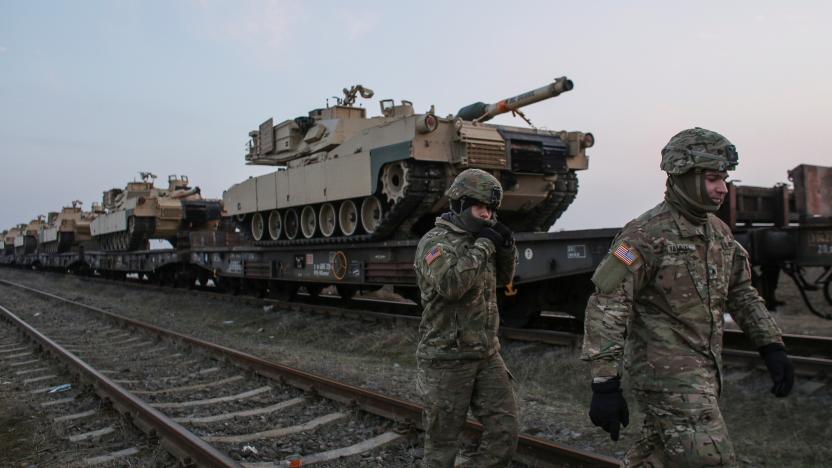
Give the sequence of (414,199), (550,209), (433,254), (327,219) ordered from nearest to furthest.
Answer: (433,254), (414,199), (550,209), (327,219)

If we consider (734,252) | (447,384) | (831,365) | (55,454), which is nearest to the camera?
(734,252)

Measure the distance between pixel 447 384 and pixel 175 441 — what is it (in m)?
2.46

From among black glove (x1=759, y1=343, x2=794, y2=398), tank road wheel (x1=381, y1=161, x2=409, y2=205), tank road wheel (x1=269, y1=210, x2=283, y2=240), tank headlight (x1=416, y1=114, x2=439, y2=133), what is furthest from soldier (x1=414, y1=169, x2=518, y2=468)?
tank road wheel (x1=269, y1=210, x2=283, y2=240)

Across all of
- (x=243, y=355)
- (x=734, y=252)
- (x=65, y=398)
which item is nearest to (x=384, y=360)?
(x=243, y=355)

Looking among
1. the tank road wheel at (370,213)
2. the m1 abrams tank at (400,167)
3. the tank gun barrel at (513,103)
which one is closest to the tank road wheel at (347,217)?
the m1 abrams tank at (400,167)

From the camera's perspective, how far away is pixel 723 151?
8.80 feet

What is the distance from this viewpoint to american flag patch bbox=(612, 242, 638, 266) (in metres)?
2.62

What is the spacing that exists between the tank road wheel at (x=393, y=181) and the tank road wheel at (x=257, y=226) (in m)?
4.97

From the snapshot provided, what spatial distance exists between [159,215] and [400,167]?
15.4 metres

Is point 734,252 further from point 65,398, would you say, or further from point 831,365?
point 65,398

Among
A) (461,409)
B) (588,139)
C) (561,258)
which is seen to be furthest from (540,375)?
(588,139)

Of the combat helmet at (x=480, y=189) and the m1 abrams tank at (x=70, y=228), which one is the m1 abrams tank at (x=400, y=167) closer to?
the combat helmet at (x=480, y=189)

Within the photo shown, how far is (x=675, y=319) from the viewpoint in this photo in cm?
267

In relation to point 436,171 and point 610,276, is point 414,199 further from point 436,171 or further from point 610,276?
point 610,276
